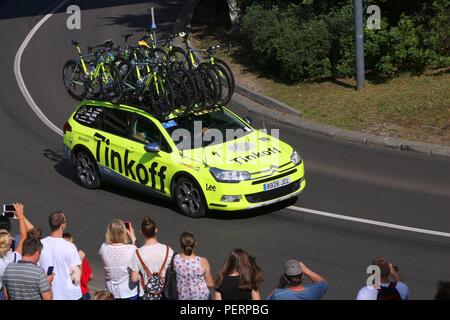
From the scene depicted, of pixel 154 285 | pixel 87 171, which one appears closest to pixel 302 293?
pixel 154 285

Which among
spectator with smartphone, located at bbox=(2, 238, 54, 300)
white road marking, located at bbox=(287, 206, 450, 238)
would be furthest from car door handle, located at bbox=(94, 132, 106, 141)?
spectator with smartphone, located at bbox=(2, 238, 54, 300)

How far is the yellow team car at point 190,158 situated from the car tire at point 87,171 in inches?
0.8

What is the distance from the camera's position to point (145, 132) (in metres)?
16.4

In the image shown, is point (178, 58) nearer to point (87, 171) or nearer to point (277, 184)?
point (87, 171)

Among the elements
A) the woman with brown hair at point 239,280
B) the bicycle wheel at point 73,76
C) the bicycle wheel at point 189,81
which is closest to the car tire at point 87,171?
the bicycle wheel at point 189,81

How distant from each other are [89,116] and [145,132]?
1750 millimetres

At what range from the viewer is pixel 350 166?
60.4ft

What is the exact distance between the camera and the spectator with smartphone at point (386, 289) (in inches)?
351

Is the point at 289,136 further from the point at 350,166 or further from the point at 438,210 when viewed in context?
the point at 438,210

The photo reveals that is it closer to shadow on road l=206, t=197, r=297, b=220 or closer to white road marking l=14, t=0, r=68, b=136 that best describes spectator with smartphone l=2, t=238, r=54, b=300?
shadow on road l=206, t=197, r=297, b=220

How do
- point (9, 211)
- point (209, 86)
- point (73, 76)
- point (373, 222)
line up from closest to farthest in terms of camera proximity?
point (9, 211), point (373, 222), point (209, 86), point (73, 76)
